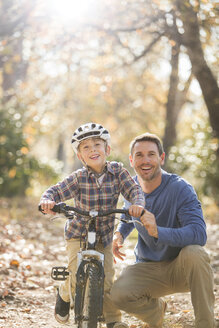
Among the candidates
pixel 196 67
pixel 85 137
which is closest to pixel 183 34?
pixel 196 67

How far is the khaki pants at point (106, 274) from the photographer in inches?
157

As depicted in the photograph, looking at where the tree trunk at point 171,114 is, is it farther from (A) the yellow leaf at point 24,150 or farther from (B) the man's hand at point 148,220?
(B) the man's hand at point 148,220

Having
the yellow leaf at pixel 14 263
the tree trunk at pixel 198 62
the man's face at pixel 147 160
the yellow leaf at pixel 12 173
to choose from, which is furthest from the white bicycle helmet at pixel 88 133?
the yellow leaf at pixel 12 173

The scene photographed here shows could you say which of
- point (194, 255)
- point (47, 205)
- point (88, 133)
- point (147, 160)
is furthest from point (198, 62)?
point (47, 205)

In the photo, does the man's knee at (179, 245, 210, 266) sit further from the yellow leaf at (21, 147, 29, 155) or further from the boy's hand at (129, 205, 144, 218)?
the yellow leaf at (21, 147, 29, 155)

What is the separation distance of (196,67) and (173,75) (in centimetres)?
616

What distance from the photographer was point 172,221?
3.78 metres

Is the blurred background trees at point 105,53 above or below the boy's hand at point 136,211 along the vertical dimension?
above

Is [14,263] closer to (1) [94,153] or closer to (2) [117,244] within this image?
(2) [117,244]

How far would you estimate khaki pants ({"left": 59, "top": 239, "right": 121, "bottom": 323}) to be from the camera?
400cm

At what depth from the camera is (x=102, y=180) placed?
3.97m

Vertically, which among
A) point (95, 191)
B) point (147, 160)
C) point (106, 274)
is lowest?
point (106, 274)

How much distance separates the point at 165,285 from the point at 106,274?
1.93 feet

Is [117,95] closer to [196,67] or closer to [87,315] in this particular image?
[196,67]
